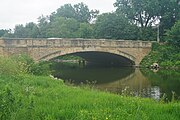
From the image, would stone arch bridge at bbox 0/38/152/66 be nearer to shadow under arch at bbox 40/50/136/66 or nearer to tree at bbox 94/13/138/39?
shadow under arch at bbox 40/50/136/66

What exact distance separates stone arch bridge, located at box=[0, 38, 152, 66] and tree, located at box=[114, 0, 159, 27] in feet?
26.1

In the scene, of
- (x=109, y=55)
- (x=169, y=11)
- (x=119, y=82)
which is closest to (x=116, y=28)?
(x=169, y=11)

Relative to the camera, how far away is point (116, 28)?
166 feet

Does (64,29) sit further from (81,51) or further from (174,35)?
(81,51)

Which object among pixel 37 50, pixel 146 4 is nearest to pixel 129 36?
pixel 146 4

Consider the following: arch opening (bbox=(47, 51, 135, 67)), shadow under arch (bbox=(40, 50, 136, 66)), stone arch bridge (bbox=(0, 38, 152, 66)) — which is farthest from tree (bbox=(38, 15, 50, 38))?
stone arch bridge (bbox=(0, 38, 152, 66))

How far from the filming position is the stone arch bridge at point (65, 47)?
3200 cm

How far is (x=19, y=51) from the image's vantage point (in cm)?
3234

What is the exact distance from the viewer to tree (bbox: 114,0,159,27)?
1955 inches

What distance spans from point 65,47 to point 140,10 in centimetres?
1941

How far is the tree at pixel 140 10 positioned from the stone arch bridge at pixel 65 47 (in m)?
7.95

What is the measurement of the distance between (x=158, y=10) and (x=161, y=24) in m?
2.56

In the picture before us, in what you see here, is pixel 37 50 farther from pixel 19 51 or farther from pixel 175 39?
pixel 175 39

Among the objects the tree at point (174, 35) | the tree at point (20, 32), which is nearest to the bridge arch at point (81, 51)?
the tree at point (174, 35)
